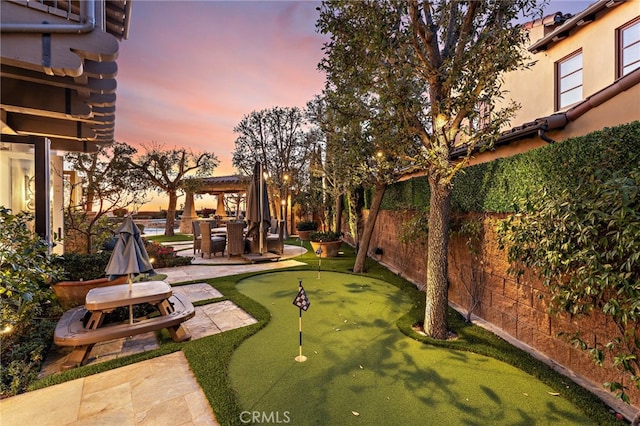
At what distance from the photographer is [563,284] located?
3066 mm

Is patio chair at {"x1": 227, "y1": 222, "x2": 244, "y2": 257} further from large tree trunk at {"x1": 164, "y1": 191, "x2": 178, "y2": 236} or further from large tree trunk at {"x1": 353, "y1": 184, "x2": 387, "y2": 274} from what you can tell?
large tree trunk at {"x1": 164, "y1": 191, "x2": 178, "y2": 236}

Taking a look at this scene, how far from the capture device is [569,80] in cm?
738

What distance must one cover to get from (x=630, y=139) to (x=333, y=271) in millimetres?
6804

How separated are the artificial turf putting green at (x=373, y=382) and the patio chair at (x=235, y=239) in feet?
19.6

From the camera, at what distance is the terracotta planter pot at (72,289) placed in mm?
4532

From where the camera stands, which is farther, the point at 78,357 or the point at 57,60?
the point at 78,357

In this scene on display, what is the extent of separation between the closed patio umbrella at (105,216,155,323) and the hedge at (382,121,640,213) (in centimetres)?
541

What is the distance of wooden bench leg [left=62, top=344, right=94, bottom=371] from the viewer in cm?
322

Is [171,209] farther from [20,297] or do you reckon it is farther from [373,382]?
[373,382]

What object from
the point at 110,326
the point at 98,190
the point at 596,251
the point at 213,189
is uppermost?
the point at 213,189

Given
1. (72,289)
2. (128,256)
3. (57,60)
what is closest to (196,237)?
(72,289)

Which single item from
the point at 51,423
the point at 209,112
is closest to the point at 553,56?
the point at 51,423

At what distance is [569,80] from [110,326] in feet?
38.4

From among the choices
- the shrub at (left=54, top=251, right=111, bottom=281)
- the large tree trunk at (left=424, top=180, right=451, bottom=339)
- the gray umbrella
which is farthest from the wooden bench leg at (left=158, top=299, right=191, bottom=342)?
the gray umbrella
